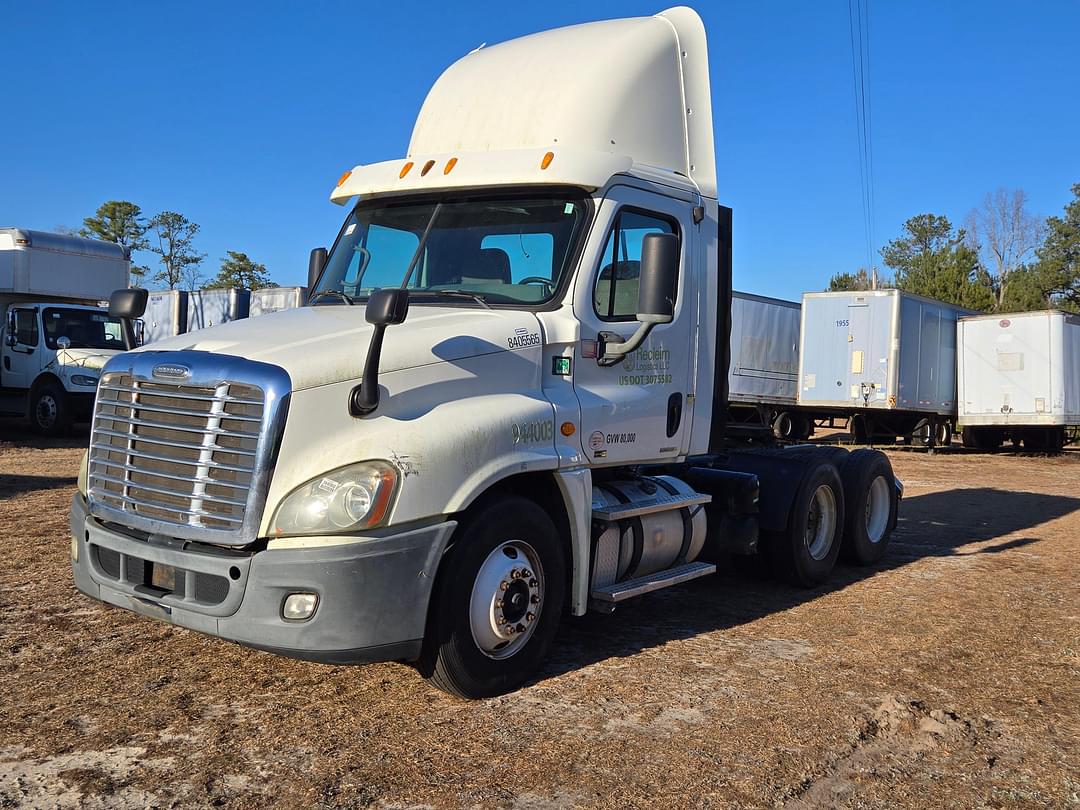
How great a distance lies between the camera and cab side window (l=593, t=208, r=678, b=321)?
5664mm

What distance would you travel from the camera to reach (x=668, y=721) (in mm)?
4680

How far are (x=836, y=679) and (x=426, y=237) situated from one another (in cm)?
347

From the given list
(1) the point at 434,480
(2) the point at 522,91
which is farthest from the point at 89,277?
(1) the point at 434,480

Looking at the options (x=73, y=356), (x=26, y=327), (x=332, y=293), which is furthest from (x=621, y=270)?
(x=26, y=327)

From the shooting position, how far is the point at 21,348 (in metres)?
19.1

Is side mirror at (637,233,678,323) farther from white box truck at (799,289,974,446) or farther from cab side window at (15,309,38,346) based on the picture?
white box truck at (799,289,974,446)

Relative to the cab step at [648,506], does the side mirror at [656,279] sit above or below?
above

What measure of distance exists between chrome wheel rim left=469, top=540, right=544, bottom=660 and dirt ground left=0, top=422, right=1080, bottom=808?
0.30 metres

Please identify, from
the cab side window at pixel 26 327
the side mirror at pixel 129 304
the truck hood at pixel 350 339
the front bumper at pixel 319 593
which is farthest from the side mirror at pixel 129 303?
the cab side window at pixel 26 327

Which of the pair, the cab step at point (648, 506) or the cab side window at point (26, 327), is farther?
the cab side window at point (26, 327)

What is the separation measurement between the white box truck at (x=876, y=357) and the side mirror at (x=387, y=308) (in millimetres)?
21357

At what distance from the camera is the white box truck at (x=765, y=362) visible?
81.8 ft

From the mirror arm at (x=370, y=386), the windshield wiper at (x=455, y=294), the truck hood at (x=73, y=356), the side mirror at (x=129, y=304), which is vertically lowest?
the mirror arm at (x=370, y=386)

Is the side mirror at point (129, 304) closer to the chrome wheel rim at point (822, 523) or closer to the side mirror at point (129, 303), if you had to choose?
the side mirror at point (129, 303)
